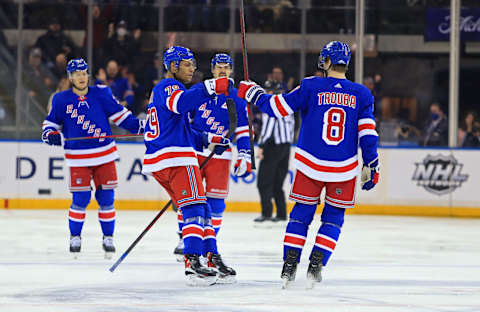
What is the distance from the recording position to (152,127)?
6098 millimetres

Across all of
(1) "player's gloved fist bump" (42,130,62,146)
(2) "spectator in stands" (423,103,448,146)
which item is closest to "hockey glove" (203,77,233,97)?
(1) "player's gloved fist bump" (42,130,62,146)

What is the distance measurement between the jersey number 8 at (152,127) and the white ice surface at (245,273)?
87 cm

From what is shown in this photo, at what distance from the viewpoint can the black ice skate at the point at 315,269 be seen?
5.84 m

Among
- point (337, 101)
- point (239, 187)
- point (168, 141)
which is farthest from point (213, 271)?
point (239, 187)

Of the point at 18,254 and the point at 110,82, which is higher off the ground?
the point at 110,82

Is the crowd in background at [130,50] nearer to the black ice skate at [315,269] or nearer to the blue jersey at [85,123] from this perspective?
the blue jersey at [85,123]

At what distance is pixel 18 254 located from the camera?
7.46 m

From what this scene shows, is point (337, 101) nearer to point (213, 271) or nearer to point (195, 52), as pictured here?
point (213, 271)

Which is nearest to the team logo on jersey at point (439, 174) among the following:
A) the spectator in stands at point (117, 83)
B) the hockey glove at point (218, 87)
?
the spectator in stands at point (117, 83)

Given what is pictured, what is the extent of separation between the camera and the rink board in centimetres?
1193

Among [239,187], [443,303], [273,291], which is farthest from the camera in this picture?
[239,187]

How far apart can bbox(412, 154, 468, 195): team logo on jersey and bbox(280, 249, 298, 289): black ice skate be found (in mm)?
6429

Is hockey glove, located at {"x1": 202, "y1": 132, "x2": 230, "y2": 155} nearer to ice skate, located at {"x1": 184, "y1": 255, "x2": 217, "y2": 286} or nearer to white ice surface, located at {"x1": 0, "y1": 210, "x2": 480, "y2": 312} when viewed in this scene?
white ice surface, located at {"x1": 0, "y1": 210, "x2": 480, "y2": 312}

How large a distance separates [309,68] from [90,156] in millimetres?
5863
